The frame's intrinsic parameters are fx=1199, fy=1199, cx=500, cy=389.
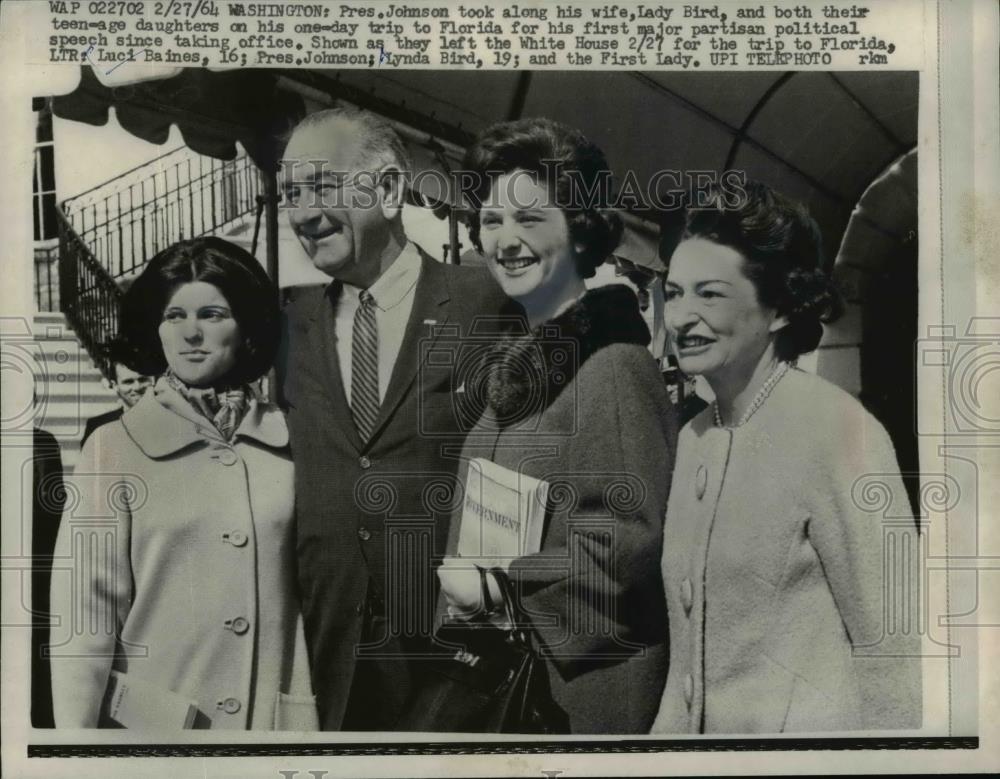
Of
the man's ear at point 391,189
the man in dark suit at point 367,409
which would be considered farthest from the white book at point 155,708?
the man's ear at point 391,189

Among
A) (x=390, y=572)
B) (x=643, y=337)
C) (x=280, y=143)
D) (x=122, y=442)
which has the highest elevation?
(x=280, y=143)

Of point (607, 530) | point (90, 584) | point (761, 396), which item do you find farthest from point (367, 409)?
point (761, 396)

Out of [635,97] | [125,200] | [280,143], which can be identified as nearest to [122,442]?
[125,200]

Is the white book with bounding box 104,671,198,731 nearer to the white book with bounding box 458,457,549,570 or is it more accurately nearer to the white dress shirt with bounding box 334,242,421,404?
the white book with bounding box 458,457,549,570

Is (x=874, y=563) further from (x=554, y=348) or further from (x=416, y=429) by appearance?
(x=416, y=429)

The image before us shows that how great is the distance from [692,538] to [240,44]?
2.32 m

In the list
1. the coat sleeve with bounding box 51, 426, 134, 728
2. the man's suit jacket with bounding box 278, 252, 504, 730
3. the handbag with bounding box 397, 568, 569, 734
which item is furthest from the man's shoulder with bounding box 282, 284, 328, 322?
the handbag with bounding box 397, 568, 569, 734

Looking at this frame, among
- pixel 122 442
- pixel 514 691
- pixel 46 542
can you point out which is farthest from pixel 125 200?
pixel 514 691

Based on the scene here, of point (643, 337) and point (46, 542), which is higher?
point (643, 337)

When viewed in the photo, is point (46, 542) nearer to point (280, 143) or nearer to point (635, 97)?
point (280, 143)

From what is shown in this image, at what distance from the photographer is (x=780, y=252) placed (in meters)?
4.18

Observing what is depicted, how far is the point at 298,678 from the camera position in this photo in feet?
13.7

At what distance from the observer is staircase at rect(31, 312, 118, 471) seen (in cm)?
418

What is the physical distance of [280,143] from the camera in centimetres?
416
